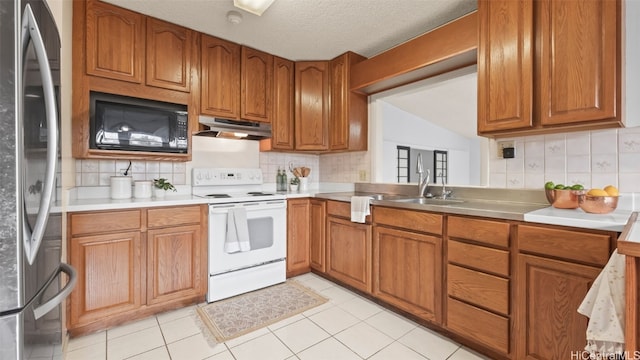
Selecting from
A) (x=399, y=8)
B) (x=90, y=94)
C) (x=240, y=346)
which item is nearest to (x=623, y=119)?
(x=399, y=8)

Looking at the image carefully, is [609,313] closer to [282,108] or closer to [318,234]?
[318,234]

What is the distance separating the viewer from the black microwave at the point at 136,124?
2031 millimetres

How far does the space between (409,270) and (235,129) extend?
1964 mm

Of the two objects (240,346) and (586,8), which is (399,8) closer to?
(586,8)

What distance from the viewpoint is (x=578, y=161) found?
5.68 ft

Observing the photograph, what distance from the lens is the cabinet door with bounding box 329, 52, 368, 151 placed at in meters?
2.93

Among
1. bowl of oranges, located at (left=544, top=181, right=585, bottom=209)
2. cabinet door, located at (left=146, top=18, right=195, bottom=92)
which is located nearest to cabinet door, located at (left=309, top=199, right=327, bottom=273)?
cabinet door, located at (left=146, top=18, right=195, bottom=92)

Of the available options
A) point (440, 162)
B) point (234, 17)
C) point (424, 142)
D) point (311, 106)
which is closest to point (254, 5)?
point (234, 17)

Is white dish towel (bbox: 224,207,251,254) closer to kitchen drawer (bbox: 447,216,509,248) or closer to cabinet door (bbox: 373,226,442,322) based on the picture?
cabinet door (bbox: 373,226,442,322)

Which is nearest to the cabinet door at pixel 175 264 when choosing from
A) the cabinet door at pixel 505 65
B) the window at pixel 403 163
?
the cabinet door at pixel 505 65

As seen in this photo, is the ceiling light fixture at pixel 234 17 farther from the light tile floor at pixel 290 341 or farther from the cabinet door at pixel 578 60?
the light tile floor at pixel 290 341

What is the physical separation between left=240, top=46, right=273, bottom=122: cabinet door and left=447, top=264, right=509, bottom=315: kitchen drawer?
223cm

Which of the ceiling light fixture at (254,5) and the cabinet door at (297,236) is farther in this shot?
the cabinet door at (297,236)

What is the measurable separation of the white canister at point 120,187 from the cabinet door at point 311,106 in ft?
5.34
